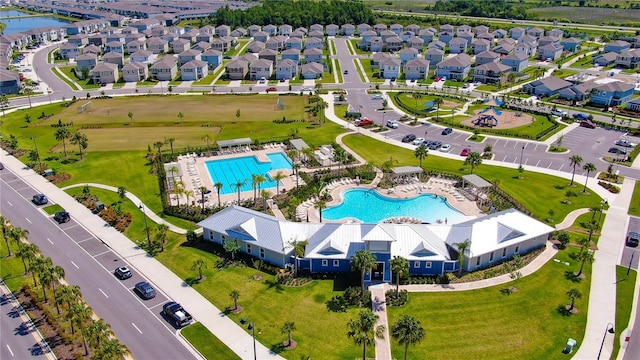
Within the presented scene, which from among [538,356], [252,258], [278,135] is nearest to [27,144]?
[278,135]

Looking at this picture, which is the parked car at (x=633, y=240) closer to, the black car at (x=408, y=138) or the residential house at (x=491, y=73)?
the black car at (x=408, y=138)

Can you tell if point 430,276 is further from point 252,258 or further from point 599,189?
point 599,189

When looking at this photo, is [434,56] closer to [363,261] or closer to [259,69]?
[259,69]

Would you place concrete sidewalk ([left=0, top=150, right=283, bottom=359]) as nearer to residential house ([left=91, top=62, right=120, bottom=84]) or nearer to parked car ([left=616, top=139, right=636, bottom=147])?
residential house ([left=91, top=62, right=120, bottom=84])

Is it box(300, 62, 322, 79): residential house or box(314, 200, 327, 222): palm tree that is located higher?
box(300, 62, 322, 79): residential house

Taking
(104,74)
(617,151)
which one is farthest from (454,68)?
(104,74)

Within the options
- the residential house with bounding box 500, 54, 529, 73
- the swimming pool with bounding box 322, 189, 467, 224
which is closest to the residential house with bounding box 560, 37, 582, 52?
the residential house with bounding box 500, 54, 529, 73
